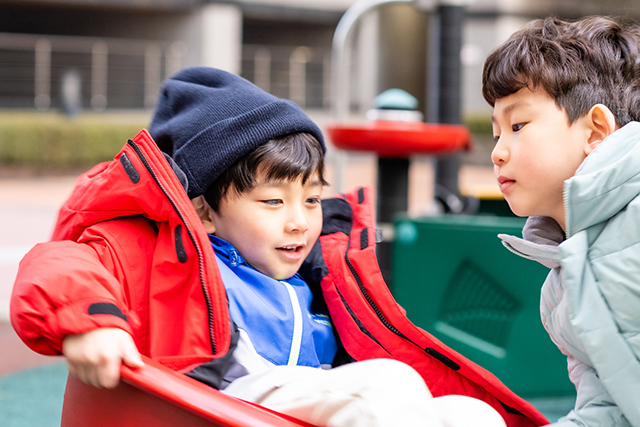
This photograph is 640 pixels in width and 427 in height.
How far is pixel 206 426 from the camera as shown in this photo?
0.96 meters

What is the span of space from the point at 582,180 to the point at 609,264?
0.14 metres

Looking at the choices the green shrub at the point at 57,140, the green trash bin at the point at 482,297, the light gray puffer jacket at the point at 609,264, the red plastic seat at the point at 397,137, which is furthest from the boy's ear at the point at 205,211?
the green shrub at the point at 57,140

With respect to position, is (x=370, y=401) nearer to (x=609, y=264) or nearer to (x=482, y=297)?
(x=609, y=264)

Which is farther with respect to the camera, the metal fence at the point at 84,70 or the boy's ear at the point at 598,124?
the metal fence at the point at 84,70

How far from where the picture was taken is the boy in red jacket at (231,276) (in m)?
1.05

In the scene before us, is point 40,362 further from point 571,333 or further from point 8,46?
point 8,46

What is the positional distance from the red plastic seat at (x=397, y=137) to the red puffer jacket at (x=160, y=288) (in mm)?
1368

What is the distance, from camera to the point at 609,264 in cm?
106

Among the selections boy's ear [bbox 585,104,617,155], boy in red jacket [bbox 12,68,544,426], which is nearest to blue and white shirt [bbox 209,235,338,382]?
boy in red jacket [bbox 12,68,544,426]

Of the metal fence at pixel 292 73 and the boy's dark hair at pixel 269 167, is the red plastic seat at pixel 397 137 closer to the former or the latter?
the boy's dark hair at pixel 269 167

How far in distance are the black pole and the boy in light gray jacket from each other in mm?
2120

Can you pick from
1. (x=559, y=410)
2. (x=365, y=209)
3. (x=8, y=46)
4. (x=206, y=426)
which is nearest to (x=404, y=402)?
(x=206, y=426)

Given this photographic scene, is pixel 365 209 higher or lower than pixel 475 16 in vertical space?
lower

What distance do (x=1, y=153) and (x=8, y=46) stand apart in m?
3.14
